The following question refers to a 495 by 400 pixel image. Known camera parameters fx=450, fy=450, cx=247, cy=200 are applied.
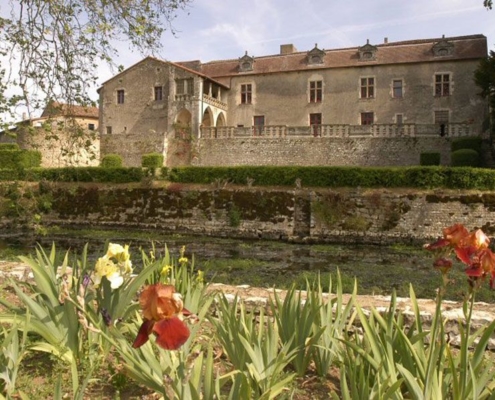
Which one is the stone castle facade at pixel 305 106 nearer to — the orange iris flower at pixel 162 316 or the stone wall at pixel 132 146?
the stone wall at pixel 132 146

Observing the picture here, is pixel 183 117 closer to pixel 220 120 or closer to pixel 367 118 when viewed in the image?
pixel 220 120

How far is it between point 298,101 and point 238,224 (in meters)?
16.7

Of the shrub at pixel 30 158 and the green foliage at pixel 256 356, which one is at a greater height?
the shrub at pixel 30 158

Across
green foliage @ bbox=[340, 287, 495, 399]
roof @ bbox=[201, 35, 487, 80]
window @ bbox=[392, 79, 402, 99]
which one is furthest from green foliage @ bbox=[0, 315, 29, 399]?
roof @ bbox=[201, 35, 487, 80]

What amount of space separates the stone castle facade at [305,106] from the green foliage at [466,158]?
311 cm

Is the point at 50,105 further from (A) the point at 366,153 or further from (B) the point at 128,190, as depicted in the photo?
(A) the point at 366,153

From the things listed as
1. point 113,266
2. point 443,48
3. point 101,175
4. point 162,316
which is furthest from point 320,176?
point 162,316

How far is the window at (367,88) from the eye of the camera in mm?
32006

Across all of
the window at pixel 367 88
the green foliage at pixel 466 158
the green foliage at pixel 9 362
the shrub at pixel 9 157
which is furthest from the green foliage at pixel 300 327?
the window at pixel 367 88

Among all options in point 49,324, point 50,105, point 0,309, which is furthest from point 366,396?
point 50,105

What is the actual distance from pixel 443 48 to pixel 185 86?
18.1m

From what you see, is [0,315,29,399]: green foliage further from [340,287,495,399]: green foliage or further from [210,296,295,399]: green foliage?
[340,287,495,399]: green foliage

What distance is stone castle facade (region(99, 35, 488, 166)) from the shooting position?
27.1 m

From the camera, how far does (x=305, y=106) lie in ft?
110
